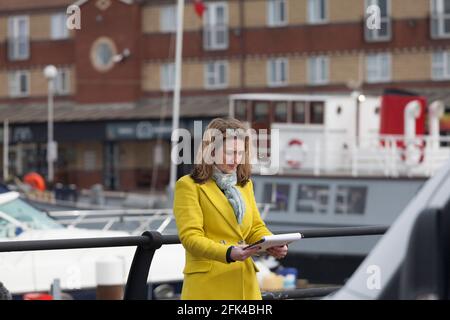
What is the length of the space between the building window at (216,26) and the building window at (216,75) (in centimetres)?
71

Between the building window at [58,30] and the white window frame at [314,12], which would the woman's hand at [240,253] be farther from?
the building window at [58,30]

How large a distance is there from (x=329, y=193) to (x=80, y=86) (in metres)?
25.9

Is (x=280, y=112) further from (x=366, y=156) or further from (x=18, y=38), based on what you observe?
(x=18, y=38)

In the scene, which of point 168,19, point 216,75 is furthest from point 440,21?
point 168,19

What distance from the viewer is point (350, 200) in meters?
24.7

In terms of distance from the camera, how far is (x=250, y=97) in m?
26.9

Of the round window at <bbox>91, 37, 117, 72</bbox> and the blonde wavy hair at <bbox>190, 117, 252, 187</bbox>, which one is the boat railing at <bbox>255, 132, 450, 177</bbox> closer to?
the blonde wavy hair at <bbox>190, 117, 252, 187</bbox>

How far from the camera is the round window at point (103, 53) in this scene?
47.9 m

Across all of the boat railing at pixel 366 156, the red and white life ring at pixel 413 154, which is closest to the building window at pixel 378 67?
the boat railing at pixel 366 156

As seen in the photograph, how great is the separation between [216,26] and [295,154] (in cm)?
2158

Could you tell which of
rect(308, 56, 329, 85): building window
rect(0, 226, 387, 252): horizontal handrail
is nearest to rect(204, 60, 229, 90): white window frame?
rect(308, 56, 329, 85): building window

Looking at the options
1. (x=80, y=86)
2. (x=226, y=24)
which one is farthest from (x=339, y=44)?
(x=80, y=86)

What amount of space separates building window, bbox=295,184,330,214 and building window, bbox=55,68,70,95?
86.4 ft

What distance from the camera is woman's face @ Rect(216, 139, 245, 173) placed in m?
4.35
